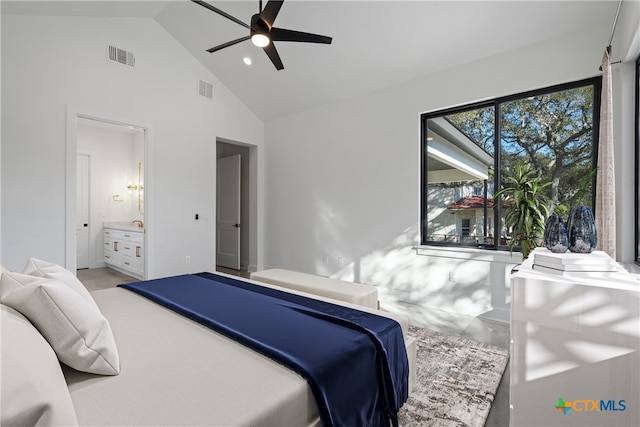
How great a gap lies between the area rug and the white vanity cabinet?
4169 mm

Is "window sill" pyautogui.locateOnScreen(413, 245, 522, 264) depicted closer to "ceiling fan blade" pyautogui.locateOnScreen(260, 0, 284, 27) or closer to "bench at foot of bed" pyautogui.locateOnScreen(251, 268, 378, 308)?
"bench at foot of bed" pyautogui.locateOnScreen(251, 268, 378, 308)

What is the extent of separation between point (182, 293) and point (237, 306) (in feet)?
1.71

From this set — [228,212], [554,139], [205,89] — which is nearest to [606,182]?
[554,139]

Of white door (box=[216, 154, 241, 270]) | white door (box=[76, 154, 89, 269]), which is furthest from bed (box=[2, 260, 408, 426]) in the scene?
white door (box=[76, 154, 89, 269])

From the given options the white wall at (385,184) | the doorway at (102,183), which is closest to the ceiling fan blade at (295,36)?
the white wall at (385,184)

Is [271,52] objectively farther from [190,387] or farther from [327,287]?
[190,387]

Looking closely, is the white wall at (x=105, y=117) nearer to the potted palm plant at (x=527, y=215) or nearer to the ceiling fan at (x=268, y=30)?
the ceiling fan at (x=268, y=30)

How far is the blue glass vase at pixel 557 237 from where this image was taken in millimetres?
1574

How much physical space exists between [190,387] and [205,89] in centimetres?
457

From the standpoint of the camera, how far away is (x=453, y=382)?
6.63ft

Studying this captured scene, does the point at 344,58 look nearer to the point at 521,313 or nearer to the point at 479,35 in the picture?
the point at 479,35

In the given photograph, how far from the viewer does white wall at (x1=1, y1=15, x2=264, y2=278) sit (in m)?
3.12

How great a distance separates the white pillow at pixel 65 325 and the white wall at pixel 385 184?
128 inches

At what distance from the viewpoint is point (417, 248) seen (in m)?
3.71
